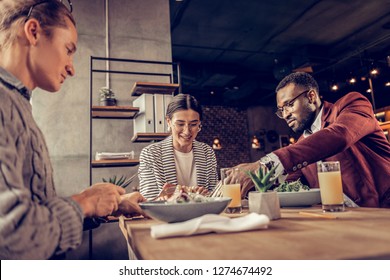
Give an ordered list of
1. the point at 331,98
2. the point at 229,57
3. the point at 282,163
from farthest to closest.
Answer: the point at 331,98, the point at 229,57, the point at 282,163

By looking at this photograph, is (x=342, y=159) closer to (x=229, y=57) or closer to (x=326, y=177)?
(x=326, y=177)

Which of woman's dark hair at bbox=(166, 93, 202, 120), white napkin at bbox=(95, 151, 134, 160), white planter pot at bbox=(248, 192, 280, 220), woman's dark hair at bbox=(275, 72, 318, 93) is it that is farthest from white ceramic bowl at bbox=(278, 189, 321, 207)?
white napkin at bbox=(95, 151, 134, 160)

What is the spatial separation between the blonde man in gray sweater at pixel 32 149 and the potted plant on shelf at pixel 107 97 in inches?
75.8

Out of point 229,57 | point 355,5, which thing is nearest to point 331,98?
point 229,57

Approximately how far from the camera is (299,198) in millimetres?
1246

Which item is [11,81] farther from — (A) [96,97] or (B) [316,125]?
(A) [96,97]

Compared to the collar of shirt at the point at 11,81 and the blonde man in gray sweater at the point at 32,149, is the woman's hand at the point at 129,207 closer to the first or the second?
the blonde man in gray sweater at the point at 32,149

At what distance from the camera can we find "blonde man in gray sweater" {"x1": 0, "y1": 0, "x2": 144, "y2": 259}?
58 centimetres

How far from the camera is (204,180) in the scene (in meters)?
2.22

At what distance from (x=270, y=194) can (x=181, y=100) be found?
1.31 metres

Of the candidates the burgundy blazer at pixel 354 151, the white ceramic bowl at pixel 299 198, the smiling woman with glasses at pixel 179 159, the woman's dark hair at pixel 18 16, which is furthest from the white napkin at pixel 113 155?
the woman's dark hair at pixel 18 16

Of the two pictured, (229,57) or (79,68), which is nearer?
(79,68)

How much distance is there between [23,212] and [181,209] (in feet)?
1.32

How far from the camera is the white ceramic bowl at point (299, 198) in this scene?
1238mm
